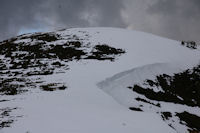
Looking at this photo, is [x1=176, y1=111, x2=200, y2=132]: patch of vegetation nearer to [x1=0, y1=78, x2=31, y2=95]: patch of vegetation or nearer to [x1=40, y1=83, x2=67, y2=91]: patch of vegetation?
[x1=40, y1=83, x2=67, y2=91]: patch of vegetation

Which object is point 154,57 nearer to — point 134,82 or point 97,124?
point 134,82

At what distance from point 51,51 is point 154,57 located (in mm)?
18807

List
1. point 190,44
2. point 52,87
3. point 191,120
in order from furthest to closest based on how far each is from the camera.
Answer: point 190,44
point 191,120
point 52,87

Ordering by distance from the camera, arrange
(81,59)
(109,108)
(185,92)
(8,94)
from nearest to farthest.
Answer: (109,108) → (8,94) → (185,92) → (81,59)

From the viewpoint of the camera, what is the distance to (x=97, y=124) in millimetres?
13719

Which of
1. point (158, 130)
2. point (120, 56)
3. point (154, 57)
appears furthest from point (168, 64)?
point (158, 130)

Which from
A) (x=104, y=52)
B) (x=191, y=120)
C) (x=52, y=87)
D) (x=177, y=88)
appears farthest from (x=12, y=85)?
(x=177, y=88)

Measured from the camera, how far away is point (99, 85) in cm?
2431

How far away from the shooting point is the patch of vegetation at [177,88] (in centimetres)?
2705

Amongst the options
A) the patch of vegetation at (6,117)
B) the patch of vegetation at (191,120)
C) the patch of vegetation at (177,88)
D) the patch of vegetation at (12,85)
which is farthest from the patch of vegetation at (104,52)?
the patch of vegetation at (6,117)

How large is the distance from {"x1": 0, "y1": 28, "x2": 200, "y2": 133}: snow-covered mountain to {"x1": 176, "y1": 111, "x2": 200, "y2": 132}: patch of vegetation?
119 mm

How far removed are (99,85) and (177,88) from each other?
1277 centimetres

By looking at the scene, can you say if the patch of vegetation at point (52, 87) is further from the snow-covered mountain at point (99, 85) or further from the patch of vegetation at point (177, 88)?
the patch of vegetation at point (177, 88)

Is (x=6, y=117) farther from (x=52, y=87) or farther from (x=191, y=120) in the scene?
(x=191, y=120)
